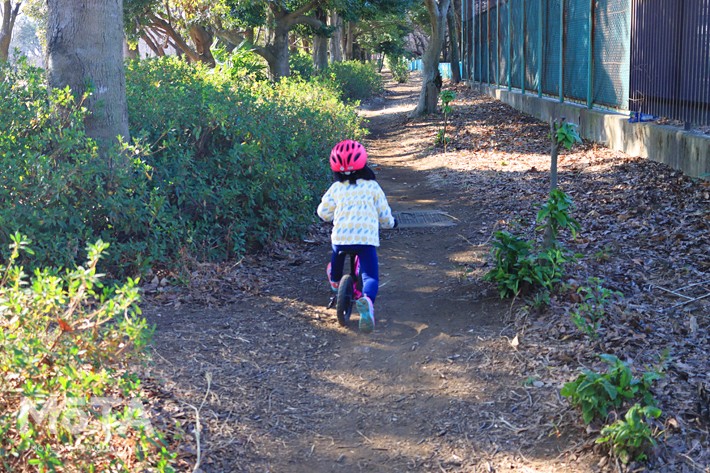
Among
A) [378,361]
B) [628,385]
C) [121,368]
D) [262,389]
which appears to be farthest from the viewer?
[378,361]

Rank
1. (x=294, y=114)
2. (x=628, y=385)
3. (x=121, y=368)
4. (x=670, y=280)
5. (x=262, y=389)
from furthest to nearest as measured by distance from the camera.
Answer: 1. (x=294, y=114)
2. (x=670, y=280)
3. (x=262, y=389)
4. (x=121, y=368)
5. (x=628, y=385)

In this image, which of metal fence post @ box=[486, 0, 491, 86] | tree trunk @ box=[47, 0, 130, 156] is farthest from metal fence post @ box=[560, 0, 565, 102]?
metal fence post @ box=[486, 0, 491, 86]

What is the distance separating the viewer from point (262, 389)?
4.65 m

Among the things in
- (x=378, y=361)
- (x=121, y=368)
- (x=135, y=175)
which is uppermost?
(x=135, y=175)

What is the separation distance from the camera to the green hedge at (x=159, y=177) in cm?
575

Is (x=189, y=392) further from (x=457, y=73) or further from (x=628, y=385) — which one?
(x=457, y=73)

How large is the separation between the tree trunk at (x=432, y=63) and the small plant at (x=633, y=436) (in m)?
16.6

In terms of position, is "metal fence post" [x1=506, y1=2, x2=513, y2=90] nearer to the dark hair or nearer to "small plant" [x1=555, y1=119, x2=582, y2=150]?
"small plant" [x1=555, y1=119, x2=582, y2=150]

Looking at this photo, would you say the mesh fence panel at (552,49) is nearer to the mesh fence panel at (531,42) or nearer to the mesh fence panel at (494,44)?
the mesh fence panel at (531,42)

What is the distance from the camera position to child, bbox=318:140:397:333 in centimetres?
558

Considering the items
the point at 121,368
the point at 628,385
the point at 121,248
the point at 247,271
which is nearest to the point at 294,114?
the point at 247,271

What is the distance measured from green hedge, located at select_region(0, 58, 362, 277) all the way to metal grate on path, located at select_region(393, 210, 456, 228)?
99cm

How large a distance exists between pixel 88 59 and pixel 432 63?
1387cm

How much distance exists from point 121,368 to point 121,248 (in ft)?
6.65
